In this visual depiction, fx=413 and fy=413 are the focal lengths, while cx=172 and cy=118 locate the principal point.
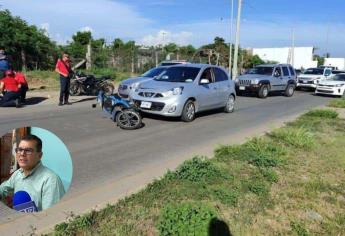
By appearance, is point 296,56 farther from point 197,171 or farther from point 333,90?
point 197,171

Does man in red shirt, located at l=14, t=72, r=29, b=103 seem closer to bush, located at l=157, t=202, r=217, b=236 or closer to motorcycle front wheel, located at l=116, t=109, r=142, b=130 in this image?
motorcycle front wheel, located at l=116, t=109, r=142, b=130

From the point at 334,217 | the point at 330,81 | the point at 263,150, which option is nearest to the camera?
the point at 334,217

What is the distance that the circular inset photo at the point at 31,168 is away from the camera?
1296 millimetres

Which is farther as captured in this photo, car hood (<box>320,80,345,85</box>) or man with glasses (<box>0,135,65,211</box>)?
car hood (<box>320,80,345,85</box>)

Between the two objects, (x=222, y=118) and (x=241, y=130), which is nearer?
(x=241, y=130)

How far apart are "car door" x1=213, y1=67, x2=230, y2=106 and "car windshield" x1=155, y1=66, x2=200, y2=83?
3.31 feet

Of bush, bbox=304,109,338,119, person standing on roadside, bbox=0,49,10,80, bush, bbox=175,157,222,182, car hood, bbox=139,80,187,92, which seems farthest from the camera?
person standing on roadside, bbox=0,49,10,80

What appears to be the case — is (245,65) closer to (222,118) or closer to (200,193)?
(222,118)

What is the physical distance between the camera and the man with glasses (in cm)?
130

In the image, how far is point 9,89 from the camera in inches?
521

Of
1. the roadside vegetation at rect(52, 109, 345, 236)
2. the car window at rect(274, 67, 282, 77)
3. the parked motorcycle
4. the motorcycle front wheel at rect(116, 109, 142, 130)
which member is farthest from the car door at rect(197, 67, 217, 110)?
the car window at rect(274, 67, 282, 77)

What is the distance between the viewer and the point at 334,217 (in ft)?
15.4

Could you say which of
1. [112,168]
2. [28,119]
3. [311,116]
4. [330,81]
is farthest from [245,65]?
[112,168]

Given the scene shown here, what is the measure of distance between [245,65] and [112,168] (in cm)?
5300
